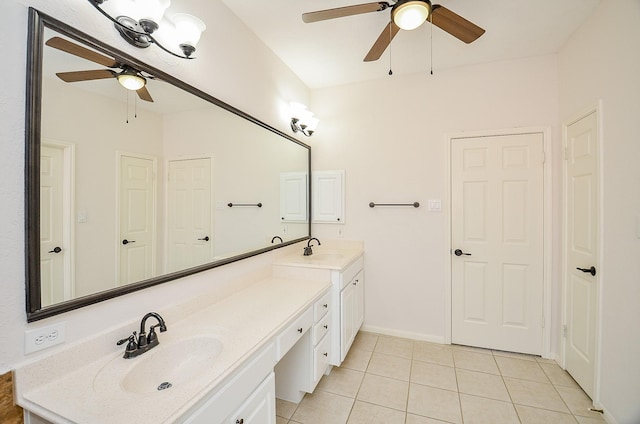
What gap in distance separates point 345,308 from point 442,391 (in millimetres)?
927

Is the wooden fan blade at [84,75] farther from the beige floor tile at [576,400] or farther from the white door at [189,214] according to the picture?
the beige floor tile at [576,400]

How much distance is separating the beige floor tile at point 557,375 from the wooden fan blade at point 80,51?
352cm

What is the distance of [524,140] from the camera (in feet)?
8.04

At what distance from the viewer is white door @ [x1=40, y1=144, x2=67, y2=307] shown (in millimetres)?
934

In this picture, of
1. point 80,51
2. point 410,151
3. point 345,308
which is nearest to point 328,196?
point 410,151

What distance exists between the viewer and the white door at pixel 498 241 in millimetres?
2438

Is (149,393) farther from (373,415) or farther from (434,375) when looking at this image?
(434,375)

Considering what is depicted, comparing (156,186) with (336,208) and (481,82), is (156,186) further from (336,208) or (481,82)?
(481,82)

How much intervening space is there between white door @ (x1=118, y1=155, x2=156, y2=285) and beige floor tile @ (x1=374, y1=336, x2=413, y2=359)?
2200 millimetres

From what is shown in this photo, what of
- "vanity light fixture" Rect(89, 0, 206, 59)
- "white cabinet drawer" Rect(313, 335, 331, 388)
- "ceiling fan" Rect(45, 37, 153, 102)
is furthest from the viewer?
"white cabinet drawer" Rect(313, 335, 331, 388)

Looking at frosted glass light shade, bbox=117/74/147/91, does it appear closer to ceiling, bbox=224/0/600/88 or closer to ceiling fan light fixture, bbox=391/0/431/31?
ceiling, bbox=224/0/600/88

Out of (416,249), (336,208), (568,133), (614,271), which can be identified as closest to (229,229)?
(336,208)

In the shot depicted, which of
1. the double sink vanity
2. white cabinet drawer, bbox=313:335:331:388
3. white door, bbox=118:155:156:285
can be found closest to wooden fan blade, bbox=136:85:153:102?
white door, bbox=118:155:156:285

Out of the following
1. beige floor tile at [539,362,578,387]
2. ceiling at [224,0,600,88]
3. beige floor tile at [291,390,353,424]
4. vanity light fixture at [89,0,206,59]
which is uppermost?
ceiling at [224,0,600,88]
